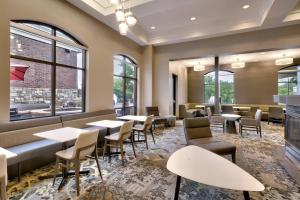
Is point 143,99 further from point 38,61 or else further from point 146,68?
point 38,61

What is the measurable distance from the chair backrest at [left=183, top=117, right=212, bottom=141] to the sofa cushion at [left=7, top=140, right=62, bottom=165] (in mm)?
2501

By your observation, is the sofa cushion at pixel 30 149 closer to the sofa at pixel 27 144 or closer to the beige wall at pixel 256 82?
the sofa at pixel 27 144

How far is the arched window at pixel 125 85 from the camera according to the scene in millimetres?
6195

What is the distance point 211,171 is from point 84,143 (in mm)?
1658

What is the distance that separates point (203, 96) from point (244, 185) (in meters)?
9.74

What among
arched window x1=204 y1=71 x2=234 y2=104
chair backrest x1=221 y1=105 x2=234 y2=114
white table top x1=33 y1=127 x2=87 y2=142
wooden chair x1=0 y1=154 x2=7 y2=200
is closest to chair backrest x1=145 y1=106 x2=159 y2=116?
chair backrest x1=221 y1=105 x2=234 y2=114

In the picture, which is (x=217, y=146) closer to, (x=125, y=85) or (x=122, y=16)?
(x=122, y=16)

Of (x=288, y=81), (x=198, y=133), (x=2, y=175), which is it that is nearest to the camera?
(x=2, y=175)

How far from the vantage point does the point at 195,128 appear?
11.7 feet

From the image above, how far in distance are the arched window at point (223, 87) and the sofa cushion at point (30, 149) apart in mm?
9458

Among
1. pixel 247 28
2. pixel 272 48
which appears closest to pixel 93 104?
pixel 247 28

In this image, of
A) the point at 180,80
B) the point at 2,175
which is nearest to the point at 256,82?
the point at 180,80

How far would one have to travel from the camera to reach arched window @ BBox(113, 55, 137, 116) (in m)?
6.20

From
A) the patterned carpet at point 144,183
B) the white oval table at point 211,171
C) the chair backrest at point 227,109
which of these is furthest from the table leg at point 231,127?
the white oval table at point 211,171
